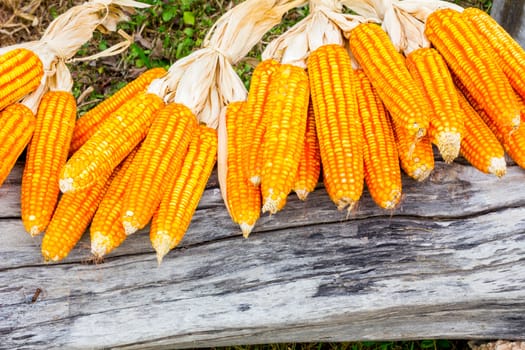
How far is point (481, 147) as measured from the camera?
2.39 meters

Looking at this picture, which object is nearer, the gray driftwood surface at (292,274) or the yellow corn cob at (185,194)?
the yellow corn cob at (185,194)

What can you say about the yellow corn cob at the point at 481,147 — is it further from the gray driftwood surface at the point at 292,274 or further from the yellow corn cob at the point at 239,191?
the yellow corn cob at the point at 239,191

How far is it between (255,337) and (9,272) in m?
1.27

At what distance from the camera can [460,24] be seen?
2.57 m

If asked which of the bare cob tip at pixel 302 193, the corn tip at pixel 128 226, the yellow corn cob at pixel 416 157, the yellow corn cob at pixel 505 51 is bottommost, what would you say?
the corn tip at pixel 128 226

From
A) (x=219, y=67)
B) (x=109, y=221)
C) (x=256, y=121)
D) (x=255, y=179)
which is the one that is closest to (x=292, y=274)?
(x=255, y=179)

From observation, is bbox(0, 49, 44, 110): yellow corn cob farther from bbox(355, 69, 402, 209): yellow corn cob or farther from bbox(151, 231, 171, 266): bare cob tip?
bbox(355, 69, 402, 209): yellow corn cob

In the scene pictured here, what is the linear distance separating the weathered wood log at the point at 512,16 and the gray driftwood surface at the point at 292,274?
4.82 ft

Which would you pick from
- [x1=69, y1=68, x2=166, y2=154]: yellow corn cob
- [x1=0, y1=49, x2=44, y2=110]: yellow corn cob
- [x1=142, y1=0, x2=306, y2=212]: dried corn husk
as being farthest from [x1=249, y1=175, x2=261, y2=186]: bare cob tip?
[x1=0, y1=49, x2=44, y2=110]: yellow corn cob

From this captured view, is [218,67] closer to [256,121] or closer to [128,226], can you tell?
[256,121]

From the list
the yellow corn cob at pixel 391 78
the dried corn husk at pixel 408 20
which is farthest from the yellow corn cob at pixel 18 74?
the dried corn husk at pixel 408 20

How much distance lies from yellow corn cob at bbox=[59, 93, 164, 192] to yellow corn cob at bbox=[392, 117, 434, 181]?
3.91 ft

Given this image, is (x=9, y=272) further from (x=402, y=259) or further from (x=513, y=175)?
(x=513, y=175)

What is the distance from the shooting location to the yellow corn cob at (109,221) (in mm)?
2428
